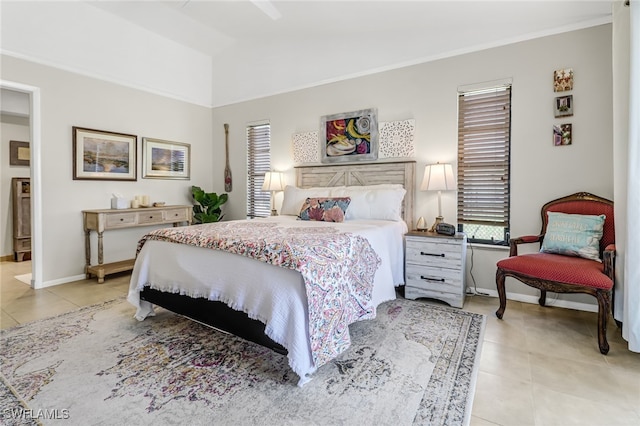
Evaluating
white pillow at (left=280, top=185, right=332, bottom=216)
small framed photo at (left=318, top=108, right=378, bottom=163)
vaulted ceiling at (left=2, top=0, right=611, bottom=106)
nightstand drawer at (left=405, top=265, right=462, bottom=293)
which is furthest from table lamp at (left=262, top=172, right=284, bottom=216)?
nightstand drawer at (left=405, top=265, right=462, bottom=293)

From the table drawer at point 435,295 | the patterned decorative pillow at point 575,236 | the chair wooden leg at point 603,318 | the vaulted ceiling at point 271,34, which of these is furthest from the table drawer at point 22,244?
the chair wooden leg at point 603,318

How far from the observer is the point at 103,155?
4.24 m

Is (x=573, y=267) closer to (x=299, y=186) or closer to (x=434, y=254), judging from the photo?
(x=434, y=254)

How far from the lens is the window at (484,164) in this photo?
3309 mm

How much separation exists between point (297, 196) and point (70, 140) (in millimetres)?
2905

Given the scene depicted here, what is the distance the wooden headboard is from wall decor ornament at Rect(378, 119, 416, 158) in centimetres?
12

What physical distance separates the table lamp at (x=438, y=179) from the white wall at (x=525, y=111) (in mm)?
290

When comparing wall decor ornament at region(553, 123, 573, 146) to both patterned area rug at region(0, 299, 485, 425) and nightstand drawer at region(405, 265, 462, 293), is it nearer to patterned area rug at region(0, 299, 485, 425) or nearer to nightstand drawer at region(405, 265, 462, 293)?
nightstand drawer at region(405, 265, 462, 293)

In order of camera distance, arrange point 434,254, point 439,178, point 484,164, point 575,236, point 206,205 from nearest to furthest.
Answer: point 575,236
point 434,254
point 439,178
point 484,164
point 206,205

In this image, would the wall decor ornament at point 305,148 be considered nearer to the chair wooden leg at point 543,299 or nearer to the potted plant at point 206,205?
the potted plant at point 206,205

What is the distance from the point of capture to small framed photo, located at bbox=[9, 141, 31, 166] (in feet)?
16.9

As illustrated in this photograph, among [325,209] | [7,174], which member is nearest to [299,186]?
[325,209]

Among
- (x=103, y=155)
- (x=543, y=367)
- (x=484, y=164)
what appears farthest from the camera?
(x=103, y=155)

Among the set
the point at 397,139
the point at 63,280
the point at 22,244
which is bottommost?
the point at 63,280
